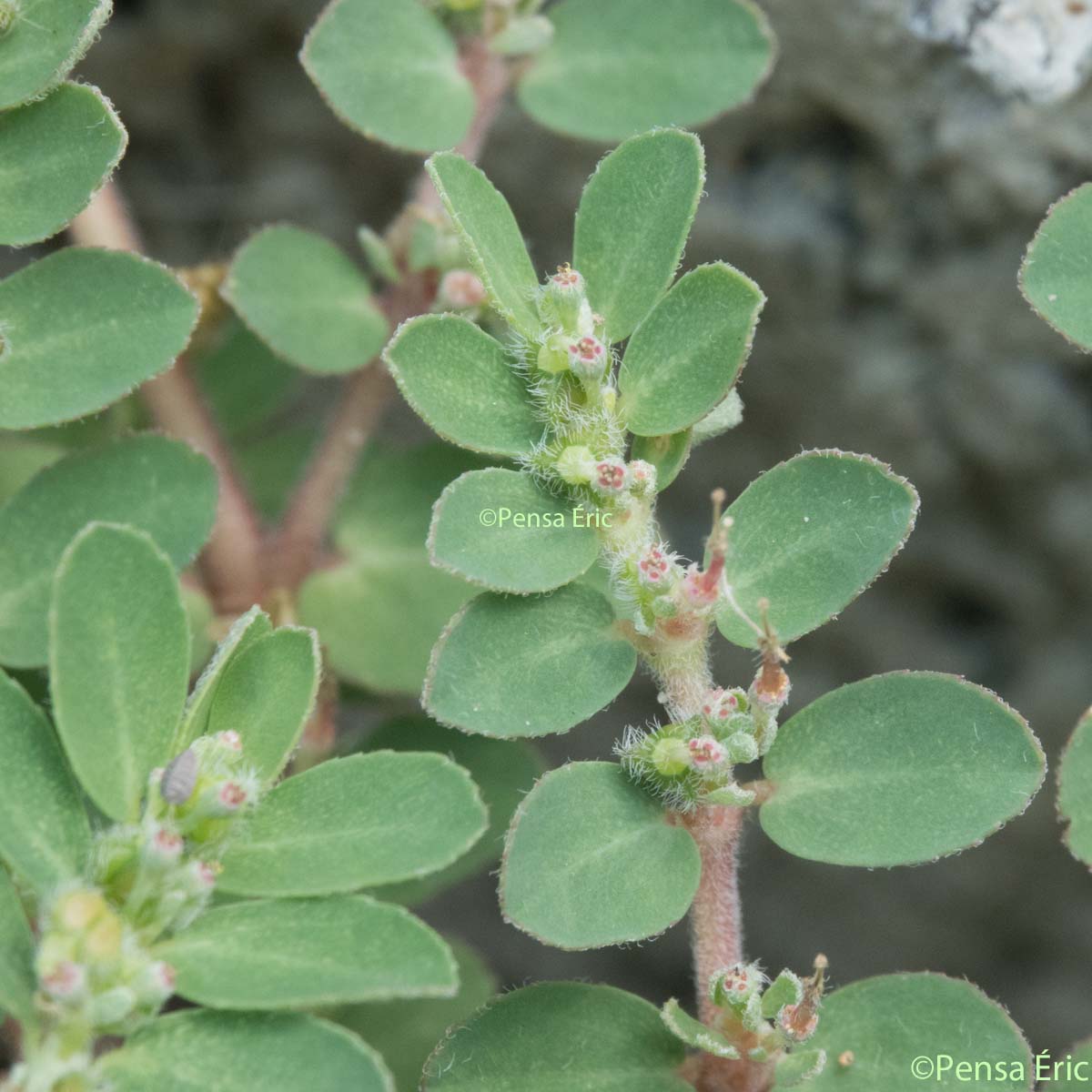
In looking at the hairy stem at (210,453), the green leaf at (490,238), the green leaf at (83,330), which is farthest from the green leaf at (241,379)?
the green leaf at (490,238)

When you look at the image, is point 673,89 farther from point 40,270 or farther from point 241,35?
point 241,35

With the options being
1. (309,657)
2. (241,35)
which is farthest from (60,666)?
(241,35)

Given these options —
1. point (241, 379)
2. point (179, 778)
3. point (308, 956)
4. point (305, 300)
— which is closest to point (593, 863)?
point (308, 956)

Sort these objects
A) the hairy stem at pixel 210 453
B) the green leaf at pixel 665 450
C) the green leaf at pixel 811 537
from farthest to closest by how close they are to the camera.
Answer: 1. the hairy stem at pixel 210 453
2. the green leaf at pixel 665 450
3. the green leaf at pixel 811 537

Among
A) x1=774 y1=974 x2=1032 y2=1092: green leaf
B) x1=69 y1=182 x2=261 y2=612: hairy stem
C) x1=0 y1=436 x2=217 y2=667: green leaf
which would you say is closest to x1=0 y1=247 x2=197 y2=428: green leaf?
x1=0 y1=436 x2=217 y2=667: green leaf

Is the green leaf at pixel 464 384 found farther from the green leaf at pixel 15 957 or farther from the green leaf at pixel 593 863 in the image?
the green leaf at pixel 15 957

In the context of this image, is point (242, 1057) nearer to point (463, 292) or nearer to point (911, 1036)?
point (911, 1036)

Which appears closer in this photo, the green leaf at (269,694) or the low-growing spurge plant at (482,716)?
the low-growing spurge plant at (482,716)
